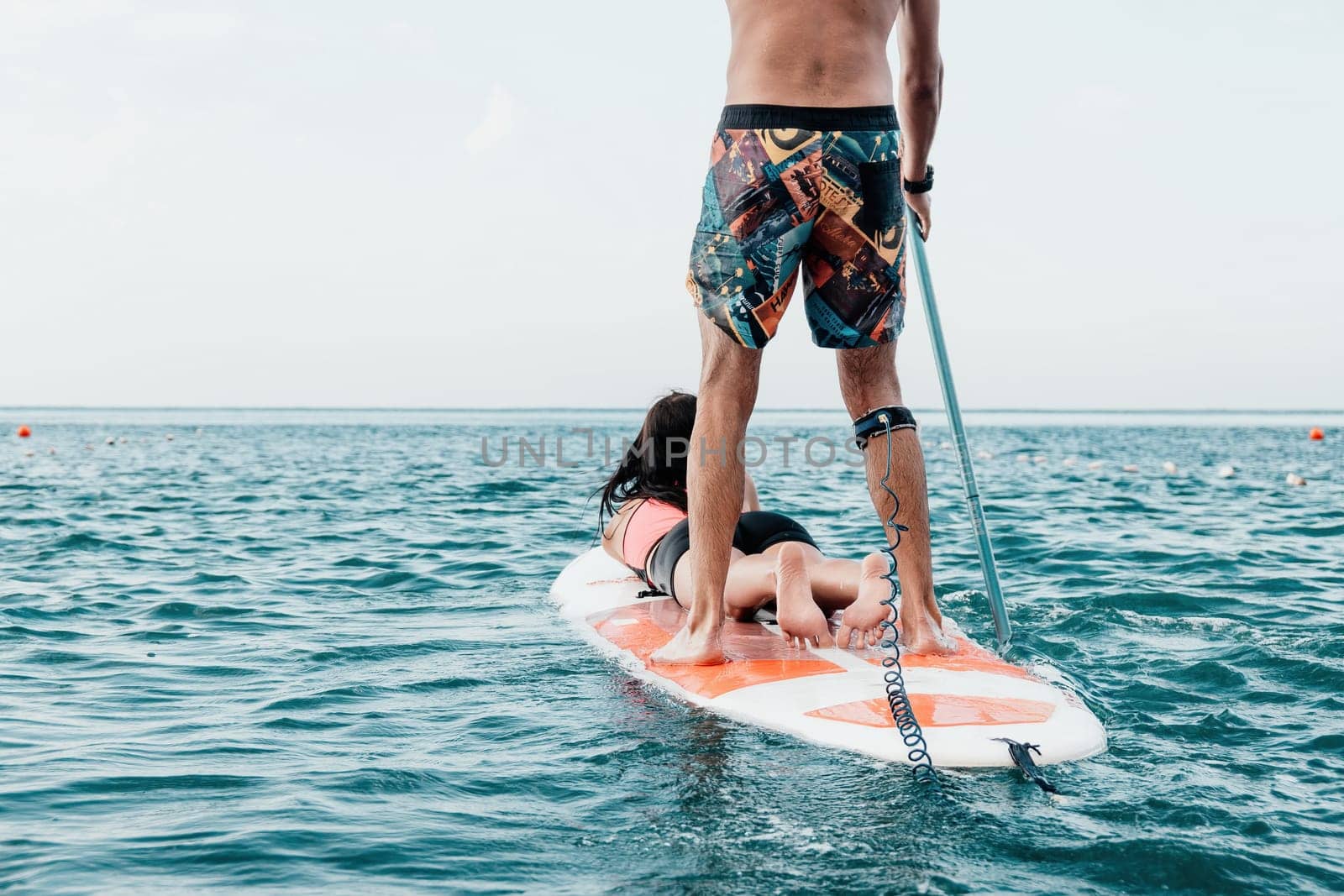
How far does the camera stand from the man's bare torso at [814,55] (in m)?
3.40

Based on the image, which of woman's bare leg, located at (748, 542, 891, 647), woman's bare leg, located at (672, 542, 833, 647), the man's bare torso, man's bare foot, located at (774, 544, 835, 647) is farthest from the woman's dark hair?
the man's bare torso

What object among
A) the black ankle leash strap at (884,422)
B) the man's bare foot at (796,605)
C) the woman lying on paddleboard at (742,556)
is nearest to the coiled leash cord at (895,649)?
the black ankle leash strap at (884,422)

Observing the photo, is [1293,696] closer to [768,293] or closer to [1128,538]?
[768,293]

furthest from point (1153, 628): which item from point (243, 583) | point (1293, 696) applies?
point (243, 583)

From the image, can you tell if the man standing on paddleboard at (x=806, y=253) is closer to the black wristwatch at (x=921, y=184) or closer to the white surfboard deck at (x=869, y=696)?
the white surfboard deck at (x=869, y=696)

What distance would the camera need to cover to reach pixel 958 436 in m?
4.22

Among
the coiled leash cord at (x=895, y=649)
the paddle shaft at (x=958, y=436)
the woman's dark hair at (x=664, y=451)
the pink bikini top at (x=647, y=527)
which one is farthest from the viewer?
the woman's dark hair at (x=664, y=451)

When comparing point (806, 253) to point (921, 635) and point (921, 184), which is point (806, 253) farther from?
point (921, 635)

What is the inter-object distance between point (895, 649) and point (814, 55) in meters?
1.84

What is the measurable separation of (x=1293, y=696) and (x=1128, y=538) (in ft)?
15.1

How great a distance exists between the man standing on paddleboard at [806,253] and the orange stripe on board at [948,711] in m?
0.43

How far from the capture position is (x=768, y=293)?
343 cm

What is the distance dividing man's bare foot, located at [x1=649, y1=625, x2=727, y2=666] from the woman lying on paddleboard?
20 cm

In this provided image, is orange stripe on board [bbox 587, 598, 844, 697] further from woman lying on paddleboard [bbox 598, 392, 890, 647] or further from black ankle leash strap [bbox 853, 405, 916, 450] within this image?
black ankle leash strap [bbox 853, 405, 916, 450]
